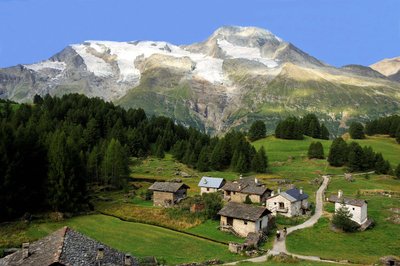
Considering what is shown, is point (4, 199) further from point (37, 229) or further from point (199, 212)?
point (199, 212)

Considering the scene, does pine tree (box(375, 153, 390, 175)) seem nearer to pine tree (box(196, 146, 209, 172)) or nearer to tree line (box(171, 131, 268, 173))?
tree line (box(171, 131, 268, 173))

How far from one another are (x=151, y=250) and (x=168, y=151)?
10782 centimetres

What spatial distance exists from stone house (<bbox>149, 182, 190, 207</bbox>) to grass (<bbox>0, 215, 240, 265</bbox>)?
15.8m

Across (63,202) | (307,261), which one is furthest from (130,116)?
(307,261)

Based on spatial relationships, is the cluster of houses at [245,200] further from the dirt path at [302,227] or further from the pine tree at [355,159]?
the pine tree at [355,159]

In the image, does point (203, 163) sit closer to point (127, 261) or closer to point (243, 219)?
point (243, 219)

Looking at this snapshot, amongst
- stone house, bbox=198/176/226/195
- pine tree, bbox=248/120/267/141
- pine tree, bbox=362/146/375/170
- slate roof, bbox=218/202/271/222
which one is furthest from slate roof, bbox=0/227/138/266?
pine tree, bbox=248/120/267/141

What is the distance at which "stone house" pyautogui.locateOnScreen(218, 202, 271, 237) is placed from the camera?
7062 cm

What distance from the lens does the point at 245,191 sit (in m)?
90.8

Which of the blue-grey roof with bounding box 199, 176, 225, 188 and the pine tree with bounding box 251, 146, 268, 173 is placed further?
the pine tree with bounding box 251, 146, 268, 173

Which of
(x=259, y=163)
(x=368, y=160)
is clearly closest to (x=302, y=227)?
(x=259, y=163)

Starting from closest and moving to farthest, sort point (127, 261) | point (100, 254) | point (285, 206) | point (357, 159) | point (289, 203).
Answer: point (100, 254)
point (127, 261)
point (289, 203)
point (285, 206)
point (357, 159)

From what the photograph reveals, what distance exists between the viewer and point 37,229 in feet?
222

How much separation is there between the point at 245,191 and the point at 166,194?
1713 cm
